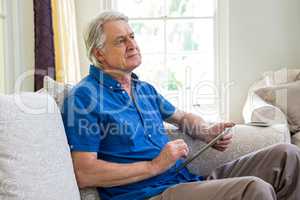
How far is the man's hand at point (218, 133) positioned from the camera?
1.74 meters

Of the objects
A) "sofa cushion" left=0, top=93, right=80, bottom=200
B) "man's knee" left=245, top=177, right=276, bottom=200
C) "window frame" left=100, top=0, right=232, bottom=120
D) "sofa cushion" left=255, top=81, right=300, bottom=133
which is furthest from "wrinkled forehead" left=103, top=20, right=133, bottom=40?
"window frame" left=100, top=0, right=232, bottom=120

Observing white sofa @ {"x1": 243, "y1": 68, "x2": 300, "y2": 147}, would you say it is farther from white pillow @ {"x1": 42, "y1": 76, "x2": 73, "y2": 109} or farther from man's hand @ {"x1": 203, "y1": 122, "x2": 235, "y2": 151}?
white pillow @ {"x1": 42, "y1": 76, "x2": 73, "y2": 109}

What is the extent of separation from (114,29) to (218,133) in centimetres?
60

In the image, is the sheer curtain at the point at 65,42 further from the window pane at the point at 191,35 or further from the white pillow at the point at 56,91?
the white pillow at the point at 56,91

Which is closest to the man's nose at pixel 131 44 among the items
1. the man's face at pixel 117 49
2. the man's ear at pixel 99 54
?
the man's face at pixel 117 49

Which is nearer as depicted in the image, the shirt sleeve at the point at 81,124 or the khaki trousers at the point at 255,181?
the khaki trousers at the point at 255,181

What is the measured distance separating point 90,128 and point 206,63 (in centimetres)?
227

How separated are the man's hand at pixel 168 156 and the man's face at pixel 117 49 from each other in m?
0.40

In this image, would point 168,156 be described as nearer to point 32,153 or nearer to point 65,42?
point 32,153

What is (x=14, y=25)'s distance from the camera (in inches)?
99.0

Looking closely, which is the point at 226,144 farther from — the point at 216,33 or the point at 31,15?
the point at 216,33

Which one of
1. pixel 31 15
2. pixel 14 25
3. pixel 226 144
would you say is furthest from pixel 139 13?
pixel 226 144

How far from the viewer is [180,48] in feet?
11.8

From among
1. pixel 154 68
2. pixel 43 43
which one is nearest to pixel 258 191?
Answer: pixel 43 43
